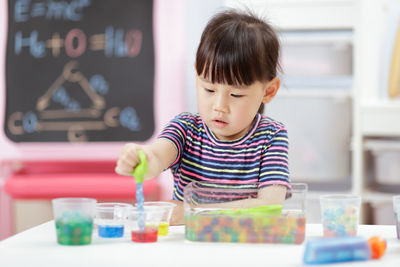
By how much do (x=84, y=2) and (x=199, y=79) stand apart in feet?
6.32

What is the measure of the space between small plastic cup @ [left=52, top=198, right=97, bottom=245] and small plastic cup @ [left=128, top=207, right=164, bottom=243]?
0.22ft

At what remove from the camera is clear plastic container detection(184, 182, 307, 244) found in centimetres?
85

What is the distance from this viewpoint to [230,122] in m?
1.12

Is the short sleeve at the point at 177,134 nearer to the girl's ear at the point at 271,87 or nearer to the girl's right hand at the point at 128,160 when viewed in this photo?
the girl's ear at the point at 271,87

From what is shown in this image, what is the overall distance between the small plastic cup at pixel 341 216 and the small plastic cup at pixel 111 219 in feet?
1.08

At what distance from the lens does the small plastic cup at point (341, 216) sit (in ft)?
3.01

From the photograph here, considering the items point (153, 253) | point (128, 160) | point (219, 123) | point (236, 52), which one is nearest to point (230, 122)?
point (219, 123)

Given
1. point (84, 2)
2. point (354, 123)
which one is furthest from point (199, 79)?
point (84, 2)

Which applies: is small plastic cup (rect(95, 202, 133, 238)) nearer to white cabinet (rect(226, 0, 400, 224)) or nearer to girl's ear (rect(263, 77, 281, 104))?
girl's ear (rect(263, 77, 281, 104))

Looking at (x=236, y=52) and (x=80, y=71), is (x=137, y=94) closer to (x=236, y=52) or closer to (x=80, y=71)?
(x=80, y=71)

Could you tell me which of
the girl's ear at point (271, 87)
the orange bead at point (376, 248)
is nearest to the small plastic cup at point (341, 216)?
the orange bead at point (376, 248)

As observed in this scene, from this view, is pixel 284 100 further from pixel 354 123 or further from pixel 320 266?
pixel 320 266

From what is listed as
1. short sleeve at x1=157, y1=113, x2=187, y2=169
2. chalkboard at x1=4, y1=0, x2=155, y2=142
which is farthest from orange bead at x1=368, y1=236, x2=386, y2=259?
chalkboard at x1=4, y1=0, x2=155, y2=142

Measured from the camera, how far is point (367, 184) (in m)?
2.84
